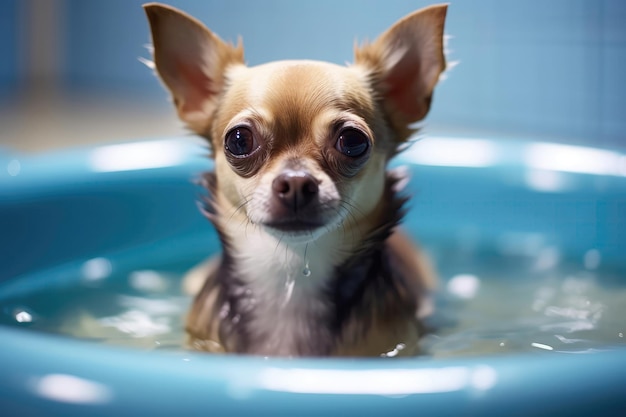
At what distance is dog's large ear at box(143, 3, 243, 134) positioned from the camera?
229cm

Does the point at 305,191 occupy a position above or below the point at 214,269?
above

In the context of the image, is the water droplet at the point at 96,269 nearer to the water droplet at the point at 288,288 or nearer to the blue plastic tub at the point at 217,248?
the blue plastic tub at the point at 217,248

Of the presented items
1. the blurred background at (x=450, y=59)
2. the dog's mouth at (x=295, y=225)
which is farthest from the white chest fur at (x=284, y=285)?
the blurred background at (x=450, y=59)

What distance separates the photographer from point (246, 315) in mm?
2354

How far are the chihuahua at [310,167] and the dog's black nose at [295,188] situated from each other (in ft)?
0.26

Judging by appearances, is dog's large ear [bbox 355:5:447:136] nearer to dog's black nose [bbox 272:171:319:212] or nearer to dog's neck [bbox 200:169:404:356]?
dog's neck [bbox 200:169:404:356]

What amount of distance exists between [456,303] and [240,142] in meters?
1.37

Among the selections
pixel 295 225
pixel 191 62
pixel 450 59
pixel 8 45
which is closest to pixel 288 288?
pixel 295 225

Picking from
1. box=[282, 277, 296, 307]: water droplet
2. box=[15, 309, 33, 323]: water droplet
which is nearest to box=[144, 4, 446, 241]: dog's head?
box=[282, 277, 296, 307]: water droplet

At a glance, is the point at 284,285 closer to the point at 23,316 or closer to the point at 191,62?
the point at 191,62

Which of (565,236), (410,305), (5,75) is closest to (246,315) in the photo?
(410,305)

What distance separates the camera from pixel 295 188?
1925mm

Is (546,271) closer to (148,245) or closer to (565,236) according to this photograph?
(565,236)

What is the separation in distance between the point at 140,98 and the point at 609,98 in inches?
207
